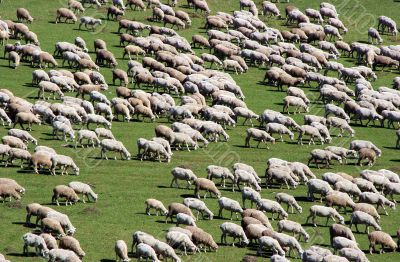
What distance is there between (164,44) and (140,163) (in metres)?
21.7

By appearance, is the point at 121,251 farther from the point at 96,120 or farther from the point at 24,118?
the point at 96,120

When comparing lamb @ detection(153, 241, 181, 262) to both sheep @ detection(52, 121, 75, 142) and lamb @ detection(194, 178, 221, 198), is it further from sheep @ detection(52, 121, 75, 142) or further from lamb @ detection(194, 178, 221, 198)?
sheep @ detection(52, 121, 75, 142)

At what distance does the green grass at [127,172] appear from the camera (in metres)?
52.4

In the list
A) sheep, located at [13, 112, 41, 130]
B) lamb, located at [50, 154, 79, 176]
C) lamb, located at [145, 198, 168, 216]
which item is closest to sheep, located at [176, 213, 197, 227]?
lamb, located at [145, 198, 168, 216]

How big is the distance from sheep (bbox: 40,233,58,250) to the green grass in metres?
0.87

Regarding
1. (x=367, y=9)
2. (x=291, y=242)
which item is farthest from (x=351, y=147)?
(x=367, y=9)

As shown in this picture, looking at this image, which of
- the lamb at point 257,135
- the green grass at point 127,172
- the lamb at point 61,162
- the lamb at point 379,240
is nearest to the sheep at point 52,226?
the green grass at point 127,172

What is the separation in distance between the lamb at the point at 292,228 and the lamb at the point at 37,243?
11.2m

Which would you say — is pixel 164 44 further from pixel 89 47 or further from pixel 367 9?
pixel 367 9

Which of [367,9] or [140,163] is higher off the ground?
[367,9]

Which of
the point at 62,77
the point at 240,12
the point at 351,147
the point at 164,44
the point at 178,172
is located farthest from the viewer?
the point at 240,12

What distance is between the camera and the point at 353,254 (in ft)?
167

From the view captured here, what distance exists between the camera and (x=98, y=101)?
235 feet

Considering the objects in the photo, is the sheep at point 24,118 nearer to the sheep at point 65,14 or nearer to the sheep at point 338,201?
the sheep at point 338,201
